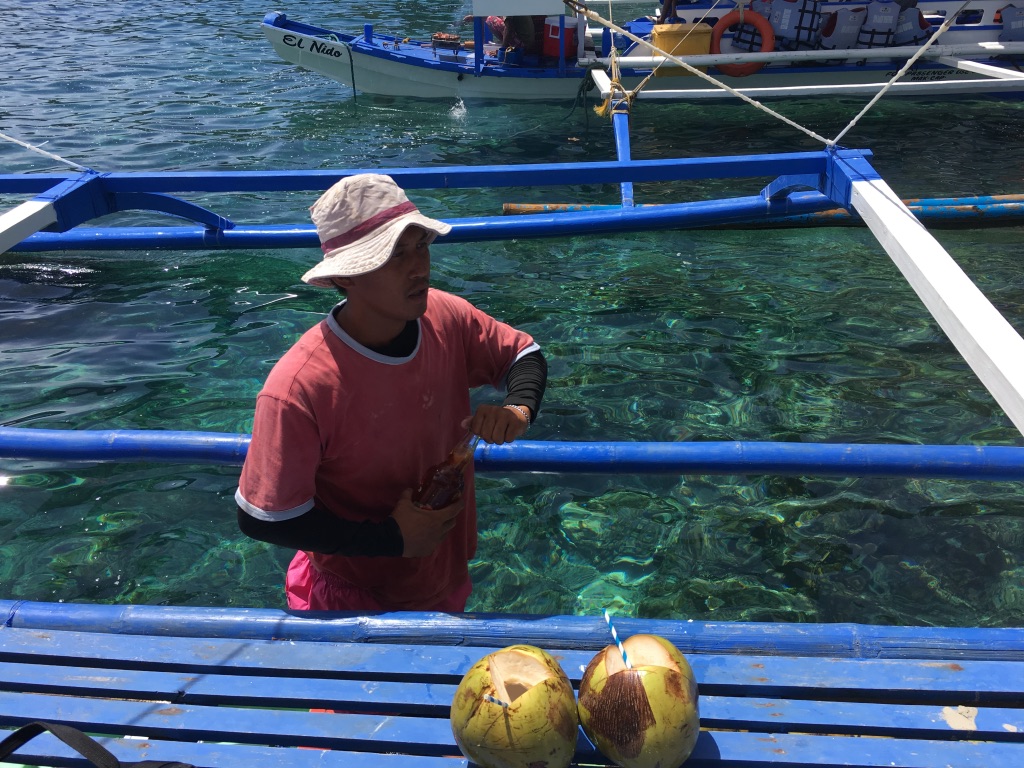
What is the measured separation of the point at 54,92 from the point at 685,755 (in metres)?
14.8

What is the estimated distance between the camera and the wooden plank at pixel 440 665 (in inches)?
74.4

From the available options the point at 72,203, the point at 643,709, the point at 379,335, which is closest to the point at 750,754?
the point at 643,709

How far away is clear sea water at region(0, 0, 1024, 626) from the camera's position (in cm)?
368

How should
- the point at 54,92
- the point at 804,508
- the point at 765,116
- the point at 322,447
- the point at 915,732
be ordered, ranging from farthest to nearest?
1. the point at 54,92
2. the point at 765,116
3. the point at 804,508
4. the point at 322,447
5. the point at 915,732

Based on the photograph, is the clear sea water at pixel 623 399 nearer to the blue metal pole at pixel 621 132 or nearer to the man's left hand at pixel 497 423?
the blue metal pole at pixel 621 132

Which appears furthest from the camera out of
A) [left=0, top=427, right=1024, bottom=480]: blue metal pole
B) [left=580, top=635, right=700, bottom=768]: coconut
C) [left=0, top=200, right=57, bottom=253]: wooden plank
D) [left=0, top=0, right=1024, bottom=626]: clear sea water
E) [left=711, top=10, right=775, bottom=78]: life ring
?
[left=711, top=10, right=775, bottom=78]: life ring

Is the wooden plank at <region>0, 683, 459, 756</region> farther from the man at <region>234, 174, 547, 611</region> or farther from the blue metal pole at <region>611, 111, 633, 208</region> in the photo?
the blue metal pole at <region>611, 111, 633, 208</region>

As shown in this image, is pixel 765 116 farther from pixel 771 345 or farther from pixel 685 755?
pixel 685 755

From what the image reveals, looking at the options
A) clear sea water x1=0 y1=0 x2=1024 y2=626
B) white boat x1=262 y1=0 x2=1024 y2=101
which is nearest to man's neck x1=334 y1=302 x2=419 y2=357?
clear sea water x1=0 y1=0 x2=1024 y2=626

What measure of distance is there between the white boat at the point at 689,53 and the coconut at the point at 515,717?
9067mm

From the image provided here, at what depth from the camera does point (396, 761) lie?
173 centimetres

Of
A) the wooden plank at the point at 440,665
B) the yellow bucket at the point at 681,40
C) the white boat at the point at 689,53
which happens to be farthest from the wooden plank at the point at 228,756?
the yellow bucket at the point at 681,40

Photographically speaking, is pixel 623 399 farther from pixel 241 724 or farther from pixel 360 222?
pixel 241 724

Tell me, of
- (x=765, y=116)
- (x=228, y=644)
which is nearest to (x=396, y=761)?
(x=228, y=644)
